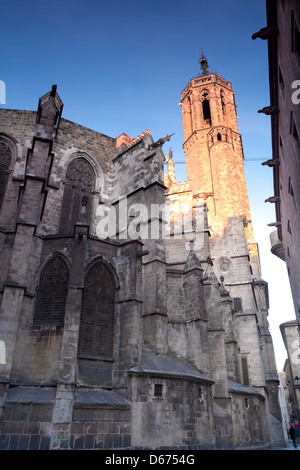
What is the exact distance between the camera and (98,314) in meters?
12.4

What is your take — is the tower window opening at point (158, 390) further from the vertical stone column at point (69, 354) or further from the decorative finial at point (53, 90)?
the decorative finial at point (53, 90)

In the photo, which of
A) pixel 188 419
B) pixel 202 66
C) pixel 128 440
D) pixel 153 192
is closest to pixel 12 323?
pixel 128 440

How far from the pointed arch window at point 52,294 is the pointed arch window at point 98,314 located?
2.42ft

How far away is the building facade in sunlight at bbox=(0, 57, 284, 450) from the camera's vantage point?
10.4 meters

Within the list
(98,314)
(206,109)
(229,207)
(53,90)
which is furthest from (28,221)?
(206,109)

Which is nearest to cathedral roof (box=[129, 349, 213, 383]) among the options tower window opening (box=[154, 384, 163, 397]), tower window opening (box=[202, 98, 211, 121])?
tower window opening (box=[154, 384, 163, 397])

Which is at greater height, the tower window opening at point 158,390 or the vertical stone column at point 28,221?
the vertical stone column at point 28,221

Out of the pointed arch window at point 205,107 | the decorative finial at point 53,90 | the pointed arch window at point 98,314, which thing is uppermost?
the pointed arch window at point 205,107

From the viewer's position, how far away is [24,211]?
12.6 meters

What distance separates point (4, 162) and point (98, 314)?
8603mm

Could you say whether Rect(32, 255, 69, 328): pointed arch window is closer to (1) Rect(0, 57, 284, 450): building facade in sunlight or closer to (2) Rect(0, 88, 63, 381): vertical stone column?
(1) Rect(0, 57, 284, 450): building facade in sunlight

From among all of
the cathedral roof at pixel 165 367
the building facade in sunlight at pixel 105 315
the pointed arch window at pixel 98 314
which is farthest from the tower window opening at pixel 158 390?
the pointed arch window at pixel 98 314

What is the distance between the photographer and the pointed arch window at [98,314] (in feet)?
38.6

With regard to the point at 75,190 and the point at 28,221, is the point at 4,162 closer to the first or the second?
the point at 75,190
